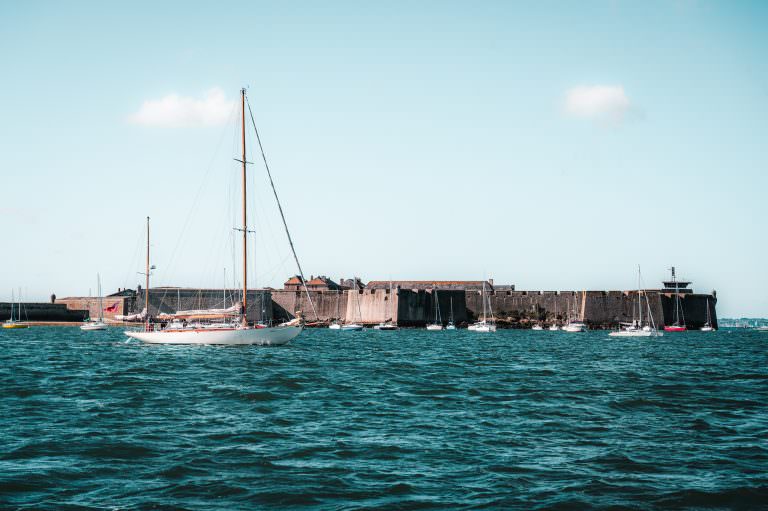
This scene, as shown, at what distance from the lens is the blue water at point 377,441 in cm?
980

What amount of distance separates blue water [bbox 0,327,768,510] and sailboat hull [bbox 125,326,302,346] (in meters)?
12.2

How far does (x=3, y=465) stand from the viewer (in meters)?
11.0

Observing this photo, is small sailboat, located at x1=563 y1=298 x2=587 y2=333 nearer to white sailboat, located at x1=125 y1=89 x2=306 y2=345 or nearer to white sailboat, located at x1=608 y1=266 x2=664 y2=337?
white sailboat, located at x1=608 y1=266 x2=664 y2=337

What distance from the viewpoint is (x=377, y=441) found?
1322cm

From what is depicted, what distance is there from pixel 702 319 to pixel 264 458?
86.7 meters

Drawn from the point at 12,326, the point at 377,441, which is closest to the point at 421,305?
the point at 12,326

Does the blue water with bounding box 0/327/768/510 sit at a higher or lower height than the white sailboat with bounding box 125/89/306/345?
lower

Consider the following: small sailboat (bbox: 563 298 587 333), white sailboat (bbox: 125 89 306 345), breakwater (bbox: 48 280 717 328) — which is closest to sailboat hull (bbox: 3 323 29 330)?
breakwater (bbox: 48 280 717 328)

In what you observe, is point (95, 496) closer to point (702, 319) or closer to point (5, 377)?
point (5, 377)

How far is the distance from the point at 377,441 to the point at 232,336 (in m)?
25.7

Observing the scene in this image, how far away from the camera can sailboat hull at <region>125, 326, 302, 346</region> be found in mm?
37812

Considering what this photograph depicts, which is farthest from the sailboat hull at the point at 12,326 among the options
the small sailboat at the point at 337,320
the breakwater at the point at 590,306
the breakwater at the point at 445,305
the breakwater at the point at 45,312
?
the breakwater at the point at 590,306

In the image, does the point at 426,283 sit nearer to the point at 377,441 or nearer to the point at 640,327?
the point at 640,327

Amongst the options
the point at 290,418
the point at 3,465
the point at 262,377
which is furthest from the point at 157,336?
the point at 3,465
